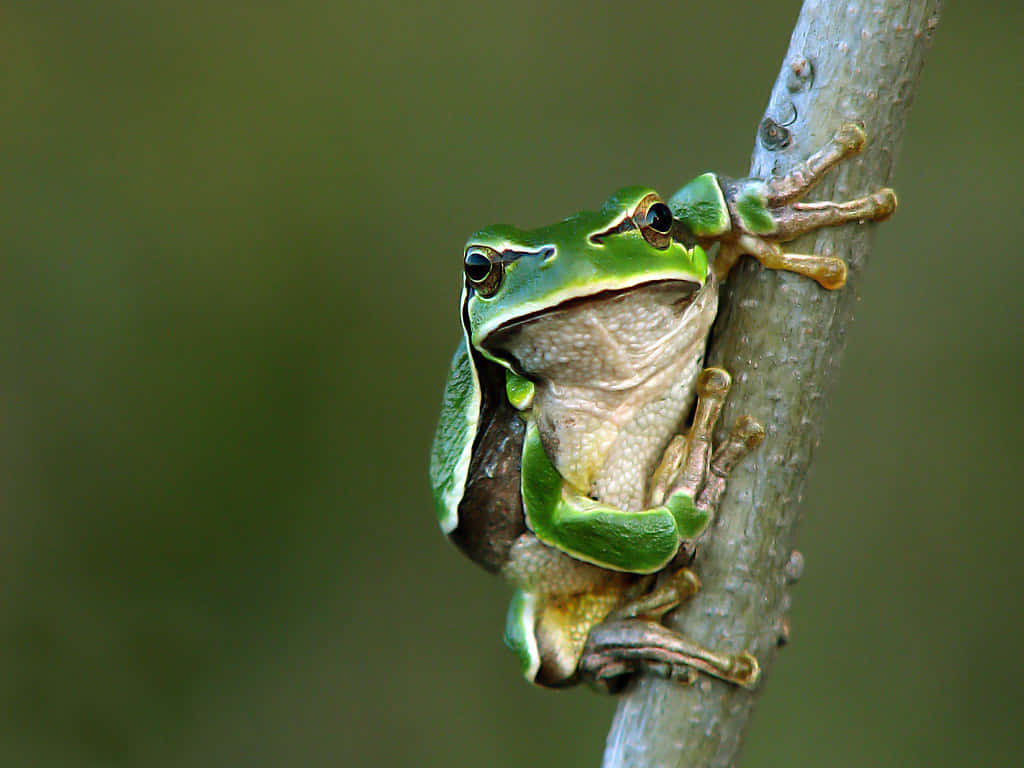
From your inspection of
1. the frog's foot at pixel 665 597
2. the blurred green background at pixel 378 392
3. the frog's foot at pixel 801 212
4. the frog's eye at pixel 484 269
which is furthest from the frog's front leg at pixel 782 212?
the blurred green background at pixel 378 392

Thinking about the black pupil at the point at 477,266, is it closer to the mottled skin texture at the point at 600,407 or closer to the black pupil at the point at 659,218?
the mottled skin texture at the point at 600,407

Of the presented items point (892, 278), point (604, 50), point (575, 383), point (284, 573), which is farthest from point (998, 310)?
point (284, 573)

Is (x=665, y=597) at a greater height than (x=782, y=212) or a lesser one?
lesser

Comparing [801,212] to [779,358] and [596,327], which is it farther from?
[596,327]

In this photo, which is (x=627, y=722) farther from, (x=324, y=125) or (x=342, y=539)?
(x=324, y=125)

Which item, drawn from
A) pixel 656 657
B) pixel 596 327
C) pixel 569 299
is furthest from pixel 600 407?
pixel 656 657

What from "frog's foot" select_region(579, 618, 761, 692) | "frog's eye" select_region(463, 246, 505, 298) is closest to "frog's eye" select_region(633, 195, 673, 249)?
"frog's eye" select_region(463, 246, 505, 298)
